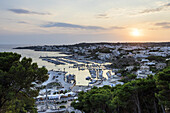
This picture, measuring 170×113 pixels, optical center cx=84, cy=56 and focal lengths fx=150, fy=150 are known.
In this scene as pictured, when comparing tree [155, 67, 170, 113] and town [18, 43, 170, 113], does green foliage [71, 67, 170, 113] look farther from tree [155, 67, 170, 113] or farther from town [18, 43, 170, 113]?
town [18, 43, 170, 113]

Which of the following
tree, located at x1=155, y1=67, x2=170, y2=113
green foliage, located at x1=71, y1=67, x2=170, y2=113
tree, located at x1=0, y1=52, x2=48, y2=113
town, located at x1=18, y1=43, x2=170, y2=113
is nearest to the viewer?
tree, located at x1=0, y1=52, x2=48, y2=113

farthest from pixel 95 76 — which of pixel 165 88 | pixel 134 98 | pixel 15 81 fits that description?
pixel 15 81

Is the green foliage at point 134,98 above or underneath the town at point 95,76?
above

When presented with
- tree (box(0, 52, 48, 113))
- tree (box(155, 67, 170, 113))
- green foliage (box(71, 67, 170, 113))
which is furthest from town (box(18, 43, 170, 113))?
tree (box(0, 52, 48, 113))

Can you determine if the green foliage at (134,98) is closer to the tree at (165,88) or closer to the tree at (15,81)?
the tree at (165,88)

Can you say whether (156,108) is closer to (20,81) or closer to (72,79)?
(20,81)

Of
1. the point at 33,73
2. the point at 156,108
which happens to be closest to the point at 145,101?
the point at 156,108

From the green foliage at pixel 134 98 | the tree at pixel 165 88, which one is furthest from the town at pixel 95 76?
the tree at pixel 165 88

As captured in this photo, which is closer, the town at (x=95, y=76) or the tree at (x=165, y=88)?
the tree at (x=165, y=88)

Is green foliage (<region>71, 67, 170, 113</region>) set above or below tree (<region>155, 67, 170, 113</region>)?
below
